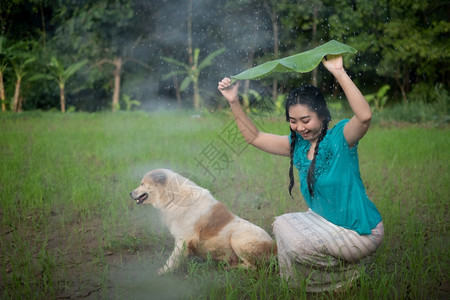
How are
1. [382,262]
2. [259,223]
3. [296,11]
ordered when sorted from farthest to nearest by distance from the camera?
[296,11] < [259,223] < [382,262]

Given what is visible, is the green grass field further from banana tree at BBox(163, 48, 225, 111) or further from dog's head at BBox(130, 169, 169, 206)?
banana tree at BBox(163, 48, 225, 111)

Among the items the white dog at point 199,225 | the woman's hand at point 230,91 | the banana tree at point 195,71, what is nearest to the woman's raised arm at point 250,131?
Answer: the woman's hand at point 230,91

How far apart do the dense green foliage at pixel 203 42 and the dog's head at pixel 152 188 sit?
1029 cm

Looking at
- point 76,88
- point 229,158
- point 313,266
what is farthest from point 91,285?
point 76,88

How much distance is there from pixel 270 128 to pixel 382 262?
6135mm

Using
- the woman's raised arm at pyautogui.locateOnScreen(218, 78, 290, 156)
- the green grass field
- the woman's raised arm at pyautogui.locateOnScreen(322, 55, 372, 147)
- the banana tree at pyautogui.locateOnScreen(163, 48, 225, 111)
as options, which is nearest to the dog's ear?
the green grass field

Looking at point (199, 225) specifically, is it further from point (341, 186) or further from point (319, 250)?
point (341, 186)

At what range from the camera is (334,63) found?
2.41 metres

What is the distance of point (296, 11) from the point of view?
15.1m

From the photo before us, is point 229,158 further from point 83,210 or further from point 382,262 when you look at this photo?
point 382,262

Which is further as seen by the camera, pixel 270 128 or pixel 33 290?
pixel 270 128

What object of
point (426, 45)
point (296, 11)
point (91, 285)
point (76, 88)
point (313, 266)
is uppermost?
point (296, 11)

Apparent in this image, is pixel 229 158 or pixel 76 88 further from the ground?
pixel 76 88

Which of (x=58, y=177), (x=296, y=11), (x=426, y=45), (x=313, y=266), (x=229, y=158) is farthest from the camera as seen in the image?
(x=296, y=11)
